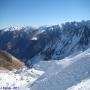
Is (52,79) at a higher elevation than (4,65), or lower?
higher

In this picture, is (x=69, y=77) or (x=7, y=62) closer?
(x=69, y=77)

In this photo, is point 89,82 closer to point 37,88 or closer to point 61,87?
point 61,87

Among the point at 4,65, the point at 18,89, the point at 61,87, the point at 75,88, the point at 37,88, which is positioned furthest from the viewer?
the point at 4,65

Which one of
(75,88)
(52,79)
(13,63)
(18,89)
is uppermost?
(75,88)

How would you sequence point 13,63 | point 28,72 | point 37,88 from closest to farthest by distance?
1. point 37,88
2. point 28,72
3. point 13,63

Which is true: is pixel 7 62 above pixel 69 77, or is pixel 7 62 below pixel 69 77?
below

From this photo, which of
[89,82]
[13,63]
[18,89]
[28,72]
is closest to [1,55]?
[13,63]

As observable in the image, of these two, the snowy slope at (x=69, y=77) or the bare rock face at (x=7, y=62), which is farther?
the bare rock face at (x=7, y=62)

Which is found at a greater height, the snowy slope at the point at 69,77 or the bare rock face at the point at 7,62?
the snowy slope at the point at 69,77

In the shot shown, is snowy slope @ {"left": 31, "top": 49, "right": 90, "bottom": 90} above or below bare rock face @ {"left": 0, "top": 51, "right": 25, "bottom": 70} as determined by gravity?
above

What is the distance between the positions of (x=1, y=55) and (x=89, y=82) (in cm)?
6642

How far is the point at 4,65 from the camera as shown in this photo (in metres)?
82.8

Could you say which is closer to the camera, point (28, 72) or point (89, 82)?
point (89, 82)

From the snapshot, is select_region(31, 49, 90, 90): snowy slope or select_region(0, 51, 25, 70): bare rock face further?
select_region(0, 51, 25, 70): bare rock face
